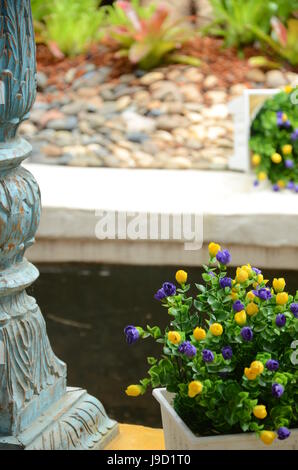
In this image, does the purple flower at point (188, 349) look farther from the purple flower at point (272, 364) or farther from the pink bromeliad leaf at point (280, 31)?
the pink bromeliad leaf at point (280, 31)

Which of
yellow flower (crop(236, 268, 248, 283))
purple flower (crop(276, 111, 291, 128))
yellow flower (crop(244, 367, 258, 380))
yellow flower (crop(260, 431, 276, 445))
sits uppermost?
purple flower (crop(276, 111, 291, 128))

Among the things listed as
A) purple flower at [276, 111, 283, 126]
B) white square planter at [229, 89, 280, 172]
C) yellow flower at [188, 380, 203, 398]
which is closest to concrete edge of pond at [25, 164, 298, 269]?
purple flower at [276, 111, 283, 126]

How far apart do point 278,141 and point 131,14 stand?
162 cm

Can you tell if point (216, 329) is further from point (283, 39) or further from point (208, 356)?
point (283, 39)

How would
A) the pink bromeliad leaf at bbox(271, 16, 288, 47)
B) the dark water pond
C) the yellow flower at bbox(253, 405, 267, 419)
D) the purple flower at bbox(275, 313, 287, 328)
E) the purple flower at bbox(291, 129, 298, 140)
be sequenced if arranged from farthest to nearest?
the pink bromeliad leaf at bbox(271, 16, 288, 47) < the purple flower at bbox(291, 129, 298, 140) < the dark water pond < the purple flower at bbox(275, 313, 287, 328) < the yellow flower at bbox(253, 405, 267, 419)

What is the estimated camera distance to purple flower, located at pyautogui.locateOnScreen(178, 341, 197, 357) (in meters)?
1.61

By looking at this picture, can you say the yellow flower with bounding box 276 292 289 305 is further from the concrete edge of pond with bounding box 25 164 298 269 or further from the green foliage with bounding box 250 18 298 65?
the green foliage with bounding box 250 18 298 65

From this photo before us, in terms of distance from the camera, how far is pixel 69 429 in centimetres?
193

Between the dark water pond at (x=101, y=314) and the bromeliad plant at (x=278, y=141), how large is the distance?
2.59 ft

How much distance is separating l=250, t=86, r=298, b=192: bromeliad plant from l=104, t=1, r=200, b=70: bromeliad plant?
124cm

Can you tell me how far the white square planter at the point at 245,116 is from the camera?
4.34 metres

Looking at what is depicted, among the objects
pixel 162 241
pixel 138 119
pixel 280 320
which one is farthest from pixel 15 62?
pixel 138 119

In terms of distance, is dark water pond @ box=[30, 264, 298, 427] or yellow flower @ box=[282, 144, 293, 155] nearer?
dark water pond @ box=[30, 264, 298, 427]

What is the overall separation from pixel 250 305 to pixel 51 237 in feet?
6.76
